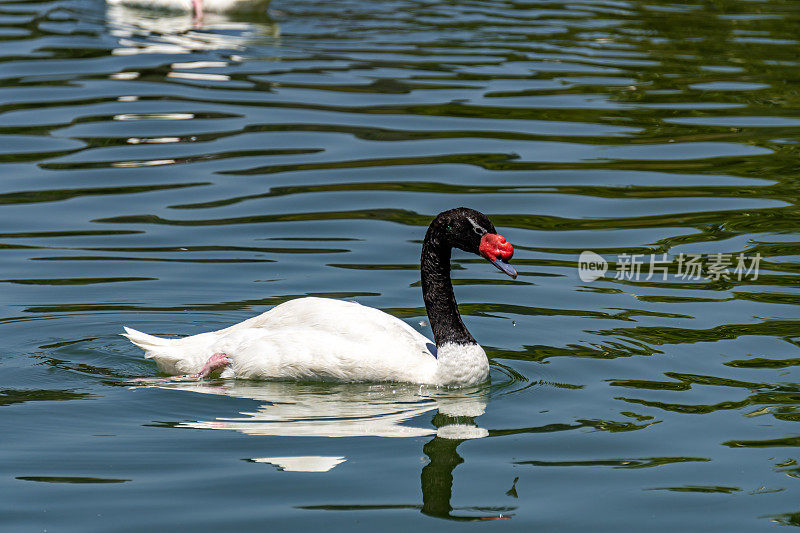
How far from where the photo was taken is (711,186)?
42.7 feet

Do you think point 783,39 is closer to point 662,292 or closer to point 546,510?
point 662,292

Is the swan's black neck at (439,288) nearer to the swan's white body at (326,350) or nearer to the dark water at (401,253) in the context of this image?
the swan's white body at (326,350)

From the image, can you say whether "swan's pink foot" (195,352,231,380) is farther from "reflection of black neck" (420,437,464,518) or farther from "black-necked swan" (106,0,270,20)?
"black-necked swan" (106,0,270,20)

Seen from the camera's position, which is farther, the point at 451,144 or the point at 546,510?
the point at 451,144

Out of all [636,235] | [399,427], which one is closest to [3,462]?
[399,427]

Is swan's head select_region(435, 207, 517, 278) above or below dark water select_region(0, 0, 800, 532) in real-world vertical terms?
above

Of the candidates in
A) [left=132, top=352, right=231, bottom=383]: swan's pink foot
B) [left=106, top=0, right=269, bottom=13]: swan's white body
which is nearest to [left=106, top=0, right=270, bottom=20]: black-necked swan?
[left=106, top=0, right=269, bottom=13]: swan's white body

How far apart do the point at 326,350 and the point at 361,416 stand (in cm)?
69

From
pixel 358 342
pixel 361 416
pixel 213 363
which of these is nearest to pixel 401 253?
pixel 358 342

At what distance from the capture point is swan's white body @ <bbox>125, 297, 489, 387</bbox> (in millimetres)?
8406

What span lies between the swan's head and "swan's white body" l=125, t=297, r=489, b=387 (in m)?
0.56

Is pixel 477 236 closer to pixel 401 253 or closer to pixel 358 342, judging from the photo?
pixel 358 342

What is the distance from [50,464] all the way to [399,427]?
6.24 ft

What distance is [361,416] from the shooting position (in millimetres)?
7887
